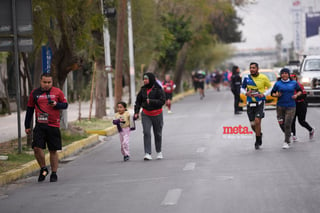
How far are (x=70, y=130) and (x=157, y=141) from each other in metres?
6.22

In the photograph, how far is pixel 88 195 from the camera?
10.6 metres

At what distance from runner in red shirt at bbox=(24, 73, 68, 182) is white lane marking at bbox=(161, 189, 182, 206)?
9.79ft

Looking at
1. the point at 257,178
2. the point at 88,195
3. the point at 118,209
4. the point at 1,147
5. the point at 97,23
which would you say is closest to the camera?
the point at 118,209

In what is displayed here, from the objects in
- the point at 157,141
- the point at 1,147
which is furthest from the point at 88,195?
the point at 1,147

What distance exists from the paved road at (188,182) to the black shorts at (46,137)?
641 mm

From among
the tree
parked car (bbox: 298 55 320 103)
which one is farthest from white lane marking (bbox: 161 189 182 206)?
parked car (bbox: 298 55 320 103)

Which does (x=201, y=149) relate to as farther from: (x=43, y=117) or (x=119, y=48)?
(x=119, y=48)

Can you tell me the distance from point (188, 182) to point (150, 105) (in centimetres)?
387

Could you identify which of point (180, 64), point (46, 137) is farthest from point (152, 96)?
point (180, 64)

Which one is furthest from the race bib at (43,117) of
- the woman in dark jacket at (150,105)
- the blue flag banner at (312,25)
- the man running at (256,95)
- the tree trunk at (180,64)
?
the blue flag banner at (312,25)

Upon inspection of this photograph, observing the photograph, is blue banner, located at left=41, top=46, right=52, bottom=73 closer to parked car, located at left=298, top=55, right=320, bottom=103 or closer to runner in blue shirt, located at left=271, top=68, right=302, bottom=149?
runner in blue shirt, located at left=271, top=68, right=302, bottom=149

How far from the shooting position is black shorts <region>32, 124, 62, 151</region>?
12.6 metres

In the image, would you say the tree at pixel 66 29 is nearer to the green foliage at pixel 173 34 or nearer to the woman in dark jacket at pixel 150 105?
the woman in dark jacket at pixel 150 105

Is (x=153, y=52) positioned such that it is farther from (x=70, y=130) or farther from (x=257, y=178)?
(x=257, y=178)
